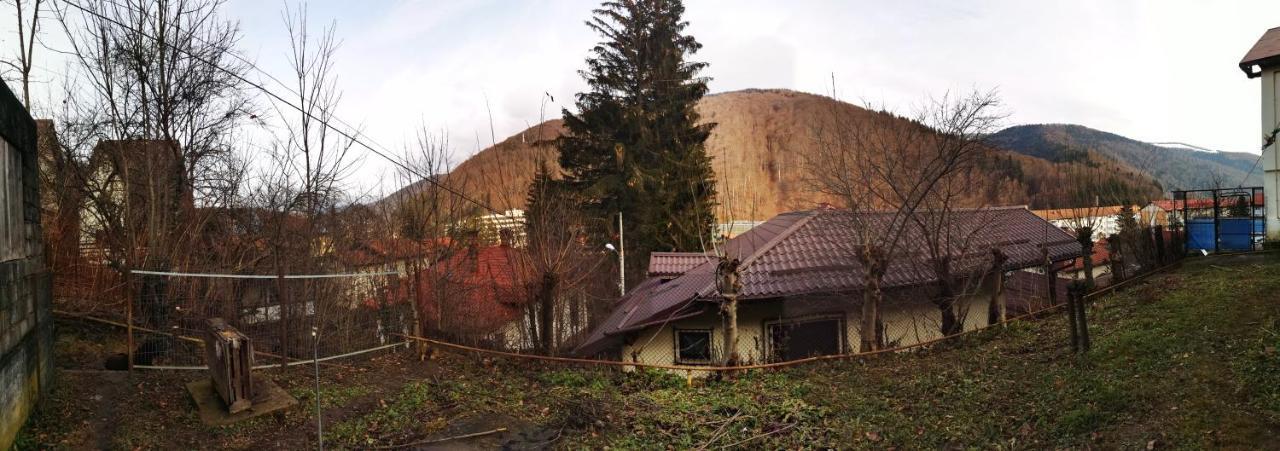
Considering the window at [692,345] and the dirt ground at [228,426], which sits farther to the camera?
the window at [692,345]

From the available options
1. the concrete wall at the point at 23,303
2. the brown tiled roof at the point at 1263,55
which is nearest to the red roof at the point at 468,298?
the concrete wall at the point at 23,303

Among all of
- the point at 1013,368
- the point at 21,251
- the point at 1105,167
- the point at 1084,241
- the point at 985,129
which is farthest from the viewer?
the point at 1105,167

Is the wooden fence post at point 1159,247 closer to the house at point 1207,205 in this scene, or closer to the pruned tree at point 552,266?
the house at point 1207,205

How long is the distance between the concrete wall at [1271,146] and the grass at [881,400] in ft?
16.5

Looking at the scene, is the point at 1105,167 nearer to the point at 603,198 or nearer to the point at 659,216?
the point at 659,216

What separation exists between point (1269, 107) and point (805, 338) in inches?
410

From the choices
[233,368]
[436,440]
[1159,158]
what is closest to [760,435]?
[436,440]

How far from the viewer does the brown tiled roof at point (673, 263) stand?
54.3ft

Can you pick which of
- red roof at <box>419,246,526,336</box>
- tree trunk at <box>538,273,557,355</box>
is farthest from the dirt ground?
red roof at <box>419,246,526,336</box>

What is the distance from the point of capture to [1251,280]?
9742 mm

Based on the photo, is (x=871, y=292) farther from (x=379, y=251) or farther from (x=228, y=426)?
(x=379, y=251)

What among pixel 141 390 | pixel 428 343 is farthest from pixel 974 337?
pixel 141 390

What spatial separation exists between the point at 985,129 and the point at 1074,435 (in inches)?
264

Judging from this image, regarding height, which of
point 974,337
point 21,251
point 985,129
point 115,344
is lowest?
point 974,337
